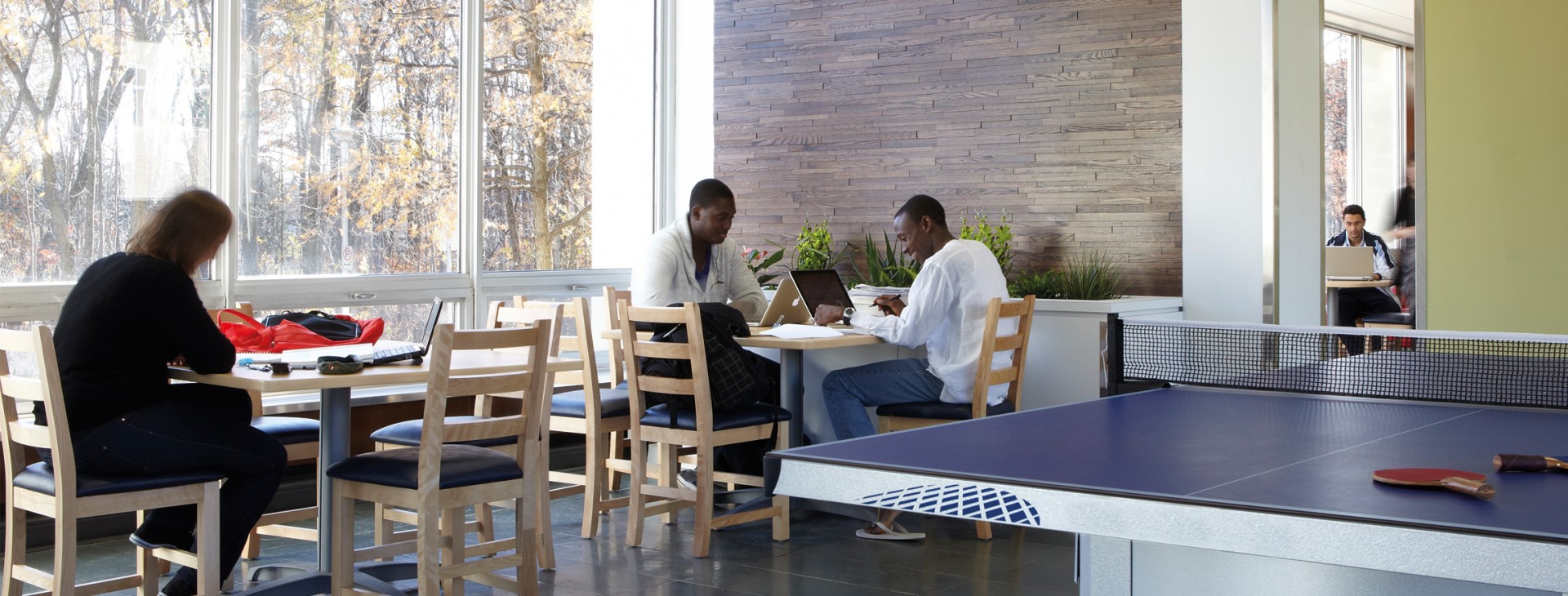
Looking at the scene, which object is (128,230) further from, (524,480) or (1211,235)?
(1211,235)

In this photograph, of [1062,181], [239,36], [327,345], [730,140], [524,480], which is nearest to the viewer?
[524,480]

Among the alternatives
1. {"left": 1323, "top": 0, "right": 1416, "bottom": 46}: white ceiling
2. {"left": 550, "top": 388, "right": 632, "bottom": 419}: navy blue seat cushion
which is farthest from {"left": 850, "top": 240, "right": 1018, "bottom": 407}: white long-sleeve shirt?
{"left": 1323, "top": 0, "right": 1416, "bottom": 46}: white ceiling

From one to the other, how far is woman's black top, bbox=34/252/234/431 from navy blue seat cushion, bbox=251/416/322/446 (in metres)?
0.86

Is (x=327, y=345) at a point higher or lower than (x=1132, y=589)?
higher

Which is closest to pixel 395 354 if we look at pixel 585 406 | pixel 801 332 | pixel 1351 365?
pixel 585 406

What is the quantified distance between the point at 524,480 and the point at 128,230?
2.52 metres

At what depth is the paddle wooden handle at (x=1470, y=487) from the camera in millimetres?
1657

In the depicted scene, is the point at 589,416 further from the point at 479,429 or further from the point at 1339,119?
the point at 1339,119

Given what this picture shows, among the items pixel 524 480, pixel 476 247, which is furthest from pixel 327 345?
pixel 476 247

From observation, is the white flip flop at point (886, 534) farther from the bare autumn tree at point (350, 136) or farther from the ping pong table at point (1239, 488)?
the bare autumn tree at point (350, 136)

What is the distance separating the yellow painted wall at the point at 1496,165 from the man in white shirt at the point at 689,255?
279 cm

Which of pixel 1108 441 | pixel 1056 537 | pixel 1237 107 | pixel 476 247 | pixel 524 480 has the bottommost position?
pixel 1056 537

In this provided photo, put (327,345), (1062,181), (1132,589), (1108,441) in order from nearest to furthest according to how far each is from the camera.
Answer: (1132,589) → (1108,441) → (327,345) → (1062,181)

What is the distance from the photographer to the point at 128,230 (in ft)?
16.8
